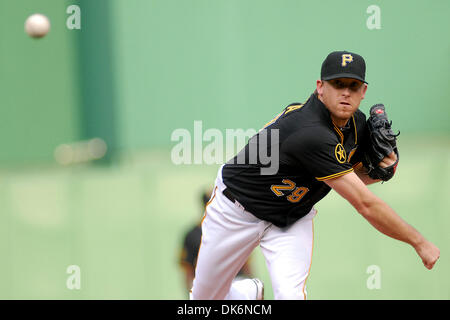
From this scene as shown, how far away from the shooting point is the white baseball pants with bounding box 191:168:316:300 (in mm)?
4285

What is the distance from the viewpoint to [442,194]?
688cm

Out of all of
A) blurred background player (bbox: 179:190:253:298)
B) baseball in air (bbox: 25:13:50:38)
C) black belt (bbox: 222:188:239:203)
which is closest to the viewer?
black belt (bbox: 222:188:239:203)

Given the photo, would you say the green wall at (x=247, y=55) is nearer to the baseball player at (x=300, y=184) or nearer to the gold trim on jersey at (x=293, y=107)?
the baseball player at (x=300, y=184)

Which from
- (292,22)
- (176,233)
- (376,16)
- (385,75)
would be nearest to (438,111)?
(385,75)

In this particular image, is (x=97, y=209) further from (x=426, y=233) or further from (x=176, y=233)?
(x=426, y=233)

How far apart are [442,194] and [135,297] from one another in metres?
3.02

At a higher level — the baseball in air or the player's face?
the baseball in air

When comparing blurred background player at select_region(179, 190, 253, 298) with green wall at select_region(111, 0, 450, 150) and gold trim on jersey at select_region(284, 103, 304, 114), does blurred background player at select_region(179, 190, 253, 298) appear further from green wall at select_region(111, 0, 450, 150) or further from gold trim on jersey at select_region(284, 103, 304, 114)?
green wall at select_region(111, 0, 450, 150)

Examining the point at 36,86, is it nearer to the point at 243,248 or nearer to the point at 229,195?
the point at 229,195

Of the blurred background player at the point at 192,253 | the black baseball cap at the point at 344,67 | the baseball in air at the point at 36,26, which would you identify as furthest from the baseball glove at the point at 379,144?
the baseball in air at the point at 36,26

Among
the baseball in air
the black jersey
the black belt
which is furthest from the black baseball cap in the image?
the baseball in air

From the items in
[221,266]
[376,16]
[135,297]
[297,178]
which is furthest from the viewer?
[376,16]

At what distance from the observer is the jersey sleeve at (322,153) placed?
3963 mm

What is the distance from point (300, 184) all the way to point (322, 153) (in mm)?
359
